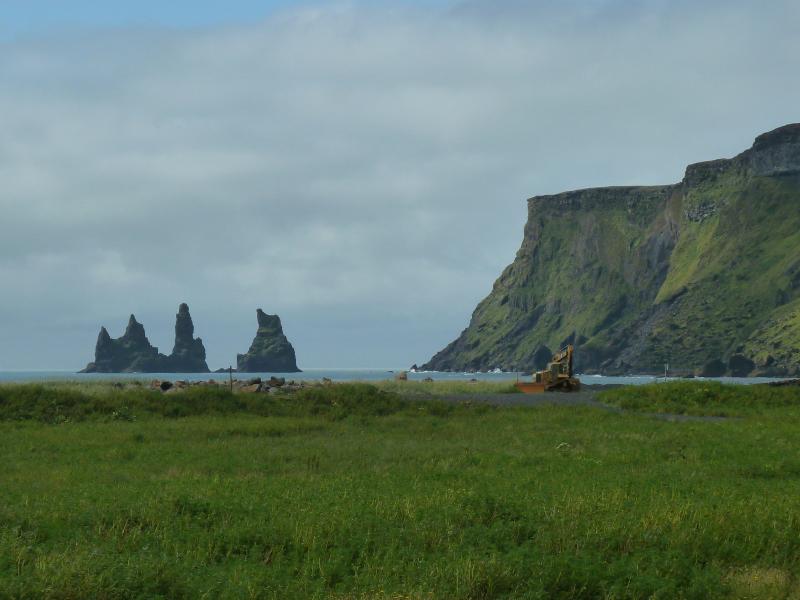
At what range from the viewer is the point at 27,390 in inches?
→ 1644

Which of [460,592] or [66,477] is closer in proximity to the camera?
[460,592]

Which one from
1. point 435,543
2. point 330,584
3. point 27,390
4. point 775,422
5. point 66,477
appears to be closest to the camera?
point 330,584

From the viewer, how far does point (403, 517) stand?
1484cm

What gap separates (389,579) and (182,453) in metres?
15.5

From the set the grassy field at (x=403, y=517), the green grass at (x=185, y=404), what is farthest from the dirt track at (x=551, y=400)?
the grassy field at (x=403, y=517)

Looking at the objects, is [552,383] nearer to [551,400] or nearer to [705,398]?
[551,400]

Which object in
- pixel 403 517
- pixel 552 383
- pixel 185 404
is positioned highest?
pixel 552 383

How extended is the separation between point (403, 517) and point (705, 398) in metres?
36.4

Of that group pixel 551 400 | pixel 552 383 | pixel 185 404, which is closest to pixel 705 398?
pixel 551 400

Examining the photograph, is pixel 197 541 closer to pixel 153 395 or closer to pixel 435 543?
pixel 435 543

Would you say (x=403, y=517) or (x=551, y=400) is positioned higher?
(x=551, y=400)

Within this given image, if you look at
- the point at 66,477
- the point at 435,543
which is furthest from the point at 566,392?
the point at 435,543

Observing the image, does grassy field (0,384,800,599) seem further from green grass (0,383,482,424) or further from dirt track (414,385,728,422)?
dirt track (414,385,728,422)

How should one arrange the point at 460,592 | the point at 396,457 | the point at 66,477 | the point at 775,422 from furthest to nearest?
1. the point at 775,422
2. the point at 396,457
3. the point at 66,477
4. the point at 460,592
